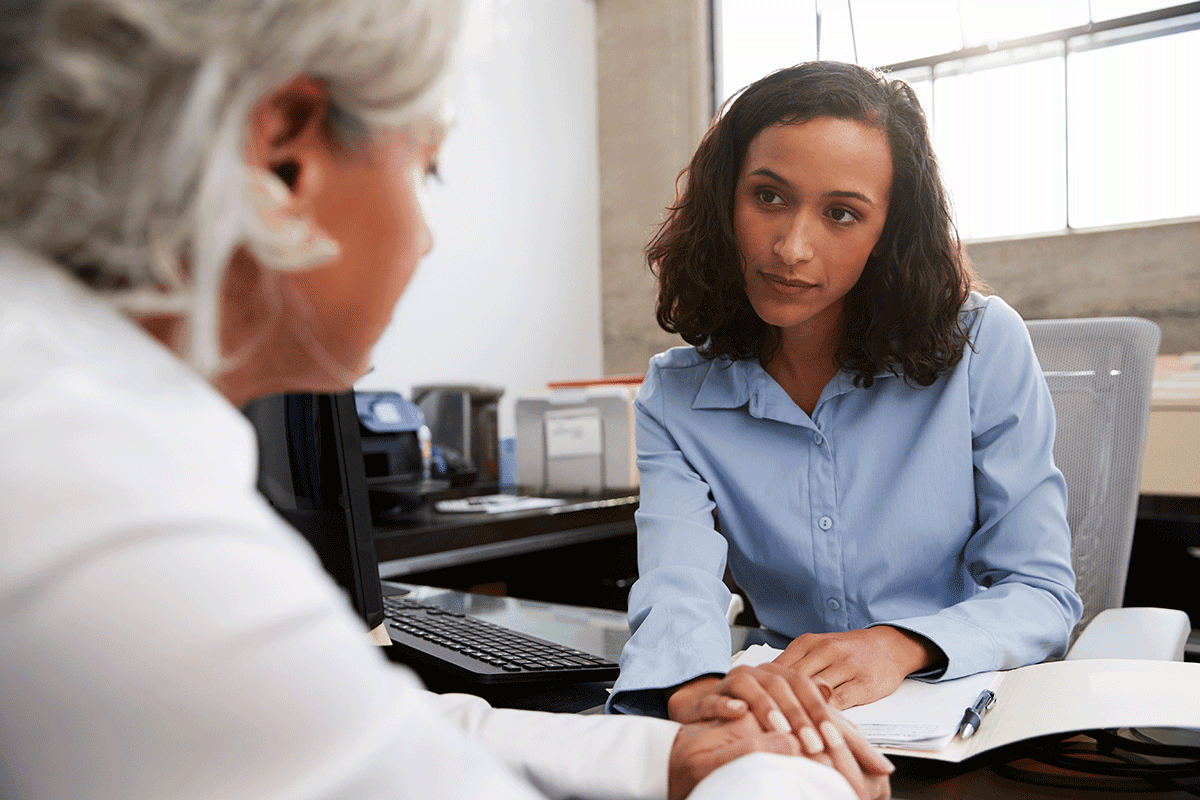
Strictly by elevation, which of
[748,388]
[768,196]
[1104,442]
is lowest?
[1104,442]

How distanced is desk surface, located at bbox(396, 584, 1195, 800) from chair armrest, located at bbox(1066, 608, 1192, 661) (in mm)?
394

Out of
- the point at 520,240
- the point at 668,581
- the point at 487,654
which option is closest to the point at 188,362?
the point at 487,654

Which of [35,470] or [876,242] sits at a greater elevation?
[876,242]

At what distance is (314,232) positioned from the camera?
40 cm

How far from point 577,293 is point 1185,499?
337 centimetres

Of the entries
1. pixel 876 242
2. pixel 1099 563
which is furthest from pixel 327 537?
pixel 1099 563

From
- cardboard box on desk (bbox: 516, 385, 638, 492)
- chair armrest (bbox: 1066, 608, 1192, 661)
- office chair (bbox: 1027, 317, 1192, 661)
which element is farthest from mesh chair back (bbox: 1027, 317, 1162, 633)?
cardboard box on desk (bbox: 516, 385, 638, 492)

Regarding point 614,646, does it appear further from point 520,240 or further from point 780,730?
point 520,240

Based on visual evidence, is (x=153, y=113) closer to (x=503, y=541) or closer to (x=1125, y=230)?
(x=503, y=541)

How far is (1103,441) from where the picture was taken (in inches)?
54.4

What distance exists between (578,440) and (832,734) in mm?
2271

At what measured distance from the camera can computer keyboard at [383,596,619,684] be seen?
2.96ft

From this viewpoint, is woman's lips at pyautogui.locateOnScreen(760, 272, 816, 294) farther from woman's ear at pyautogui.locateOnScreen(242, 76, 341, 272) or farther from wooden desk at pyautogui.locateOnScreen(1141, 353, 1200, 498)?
wooden desk at pyautogui.locateOnScreen(1141, 353, 1200, 498)

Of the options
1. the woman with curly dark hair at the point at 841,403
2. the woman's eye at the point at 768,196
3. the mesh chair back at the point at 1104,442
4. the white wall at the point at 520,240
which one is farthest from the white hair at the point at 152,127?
the white wall at the point at 520,240
